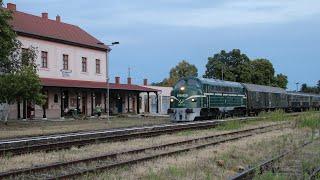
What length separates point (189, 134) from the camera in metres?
25.5

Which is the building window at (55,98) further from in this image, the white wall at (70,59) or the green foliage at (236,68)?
the green foliage at (236,68)

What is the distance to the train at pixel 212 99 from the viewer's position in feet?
121

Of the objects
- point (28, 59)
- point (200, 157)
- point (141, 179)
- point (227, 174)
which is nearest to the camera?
point (141, 179)

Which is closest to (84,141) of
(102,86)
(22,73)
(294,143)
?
(294,143)

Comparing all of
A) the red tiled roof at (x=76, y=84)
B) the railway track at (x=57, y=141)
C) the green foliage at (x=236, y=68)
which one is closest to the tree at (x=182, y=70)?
the green foliage at (x=236, y=68)

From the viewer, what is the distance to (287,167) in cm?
1334

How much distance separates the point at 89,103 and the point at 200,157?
40356 millimetres

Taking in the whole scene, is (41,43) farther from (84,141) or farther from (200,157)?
(200,157)

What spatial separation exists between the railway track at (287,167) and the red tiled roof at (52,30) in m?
34.2

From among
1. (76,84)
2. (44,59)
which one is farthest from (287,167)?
(44,59)

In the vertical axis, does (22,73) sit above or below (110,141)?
above

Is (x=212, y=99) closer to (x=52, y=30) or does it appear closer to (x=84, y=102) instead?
(x=84, y=102)

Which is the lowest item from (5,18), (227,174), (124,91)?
(227,174)

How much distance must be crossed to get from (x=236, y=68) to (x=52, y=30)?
51.3 metres
